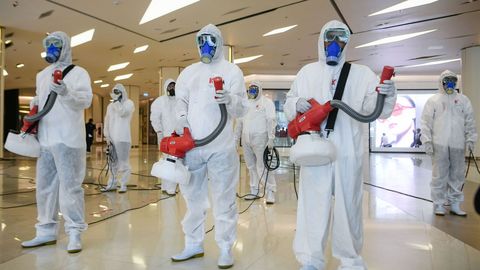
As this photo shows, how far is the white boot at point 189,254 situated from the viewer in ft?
9.07

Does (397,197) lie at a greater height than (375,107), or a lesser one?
lesser

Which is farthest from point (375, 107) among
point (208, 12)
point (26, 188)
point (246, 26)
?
point (246, 26)

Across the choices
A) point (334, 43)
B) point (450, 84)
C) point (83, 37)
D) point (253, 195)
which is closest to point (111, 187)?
point (253, 195)

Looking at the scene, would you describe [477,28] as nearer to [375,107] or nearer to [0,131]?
[375,107]

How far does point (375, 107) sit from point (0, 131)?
10.1m

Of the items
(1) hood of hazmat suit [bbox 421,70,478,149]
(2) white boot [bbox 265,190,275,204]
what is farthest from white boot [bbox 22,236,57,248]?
(1) hood of hazmat suit [bbox 421,70,478,149]

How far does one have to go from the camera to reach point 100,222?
3.98 m

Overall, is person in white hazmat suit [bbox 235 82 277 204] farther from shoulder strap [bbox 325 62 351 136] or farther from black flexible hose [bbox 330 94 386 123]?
black flexible hose [bbox 330 94 386 123]

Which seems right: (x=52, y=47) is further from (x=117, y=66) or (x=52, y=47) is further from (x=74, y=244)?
(x=117, y=66)

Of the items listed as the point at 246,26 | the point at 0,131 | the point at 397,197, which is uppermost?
the point at 246,26

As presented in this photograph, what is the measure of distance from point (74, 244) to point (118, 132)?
347 centimetres

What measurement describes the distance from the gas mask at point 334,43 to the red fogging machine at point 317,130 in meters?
0.32

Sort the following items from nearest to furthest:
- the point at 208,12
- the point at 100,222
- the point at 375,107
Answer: the point at 375,107, the point at 100,222, the point at 208,12

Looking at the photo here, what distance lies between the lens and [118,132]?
20.5 ft
